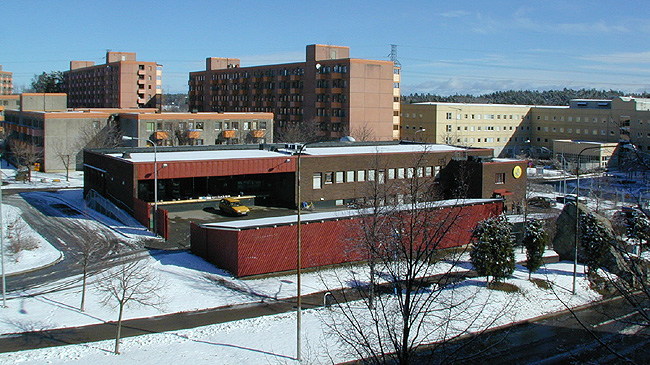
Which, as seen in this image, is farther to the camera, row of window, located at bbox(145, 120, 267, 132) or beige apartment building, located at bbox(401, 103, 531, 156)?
beige apartment building, located at bbox(401, 103, 531, 156)

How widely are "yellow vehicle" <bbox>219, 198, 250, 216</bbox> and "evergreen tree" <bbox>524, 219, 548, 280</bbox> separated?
18.1 meters

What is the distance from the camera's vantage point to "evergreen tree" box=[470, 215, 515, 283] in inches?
1024

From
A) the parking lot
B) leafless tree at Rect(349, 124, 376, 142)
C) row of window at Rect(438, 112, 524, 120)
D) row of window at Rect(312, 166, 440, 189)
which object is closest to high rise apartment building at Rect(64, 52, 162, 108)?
leafless tree at Rect(349, 124, 376, 142)

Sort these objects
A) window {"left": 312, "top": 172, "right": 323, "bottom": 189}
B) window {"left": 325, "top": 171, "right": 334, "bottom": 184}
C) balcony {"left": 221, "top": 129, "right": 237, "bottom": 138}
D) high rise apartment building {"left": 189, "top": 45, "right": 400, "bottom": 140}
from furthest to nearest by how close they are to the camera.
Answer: high rise apartment building {"left": 189, "top": 45, "right": 400, "bottom": 140}, balcony {"left": 221, "top": 129, "right": 237, "bottom": 138}, window {"left": 325, "top": 171, "right": 334, "bottom": 184}, window {"left": 312, "top": 172, "right": 323, "bottom": 189}

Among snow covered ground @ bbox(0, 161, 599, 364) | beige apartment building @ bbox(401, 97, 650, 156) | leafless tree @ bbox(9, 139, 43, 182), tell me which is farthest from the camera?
beige apartment building @ bbox(401, 97, 650, 156)

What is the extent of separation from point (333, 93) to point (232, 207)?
124 ft

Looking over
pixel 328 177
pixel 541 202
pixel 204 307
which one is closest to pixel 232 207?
Answer: pixel 328 177

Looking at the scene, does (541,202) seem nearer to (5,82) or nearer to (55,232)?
(55,232)

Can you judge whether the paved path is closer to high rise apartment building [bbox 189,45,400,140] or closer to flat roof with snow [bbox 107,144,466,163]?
flat roof with snow [bbox 107,144,466,163]

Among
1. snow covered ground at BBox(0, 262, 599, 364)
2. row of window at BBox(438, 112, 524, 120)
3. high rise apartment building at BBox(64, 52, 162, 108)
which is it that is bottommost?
snow covered ground at BBox(0, 262, 599, 364)

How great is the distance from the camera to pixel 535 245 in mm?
27500

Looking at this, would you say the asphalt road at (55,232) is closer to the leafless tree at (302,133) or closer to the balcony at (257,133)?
the balcony at (257,133)

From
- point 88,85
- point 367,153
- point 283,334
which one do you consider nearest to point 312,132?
point 367,153

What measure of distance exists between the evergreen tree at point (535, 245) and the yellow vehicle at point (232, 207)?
18.1m
